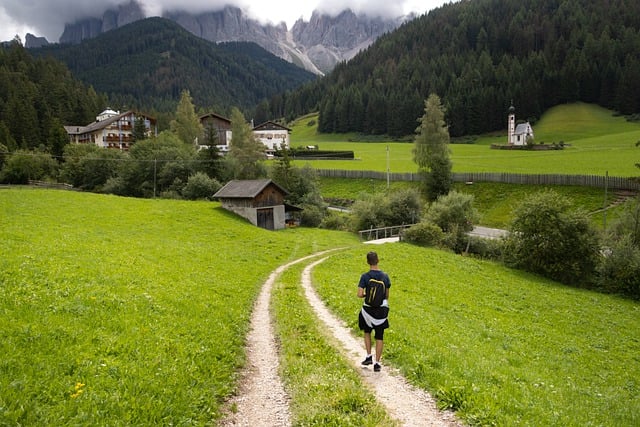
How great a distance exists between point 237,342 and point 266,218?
4707 cm

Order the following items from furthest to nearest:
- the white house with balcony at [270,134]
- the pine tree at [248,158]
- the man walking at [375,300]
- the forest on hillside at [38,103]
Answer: the white house with balcony at [270,134]
the forest on hillside at [38,103]
the pine tree at [248,158]
the man walking at [375,300]

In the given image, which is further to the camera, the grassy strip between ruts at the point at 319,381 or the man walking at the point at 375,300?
the man walking at the point at 375,300

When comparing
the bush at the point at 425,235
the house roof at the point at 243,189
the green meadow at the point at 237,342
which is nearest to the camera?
the green meadow at the point at 237,342

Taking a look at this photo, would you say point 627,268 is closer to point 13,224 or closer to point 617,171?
point 617,171

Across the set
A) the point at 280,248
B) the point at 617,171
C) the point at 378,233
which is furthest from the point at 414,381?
the point at 617,171

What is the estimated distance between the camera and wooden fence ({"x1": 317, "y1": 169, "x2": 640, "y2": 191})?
68500mm

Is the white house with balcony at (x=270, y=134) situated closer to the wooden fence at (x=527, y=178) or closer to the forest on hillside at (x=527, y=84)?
the forest on hillside at (x=527, y=84)

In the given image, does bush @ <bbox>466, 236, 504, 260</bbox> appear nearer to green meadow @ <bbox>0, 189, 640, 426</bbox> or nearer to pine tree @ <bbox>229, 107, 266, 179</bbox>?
green meadow @ <bbox>0, 189, 640, 426</bbox>

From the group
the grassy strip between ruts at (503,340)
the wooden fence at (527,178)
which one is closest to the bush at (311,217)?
→ the grassy strip between ruts at (503,340)

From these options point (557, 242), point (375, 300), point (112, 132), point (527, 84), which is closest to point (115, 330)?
point (375, 300)

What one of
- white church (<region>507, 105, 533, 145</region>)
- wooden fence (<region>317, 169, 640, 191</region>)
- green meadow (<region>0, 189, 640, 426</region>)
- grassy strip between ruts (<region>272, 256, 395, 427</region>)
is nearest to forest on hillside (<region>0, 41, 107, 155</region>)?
wooden fence (<region>317, 169, 640, 191</region>)

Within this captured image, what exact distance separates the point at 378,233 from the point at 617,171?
49054 mm

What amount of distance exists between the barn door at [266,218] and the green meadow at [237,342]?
2647 cm

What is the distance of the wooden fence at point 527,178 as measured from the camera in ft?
225
